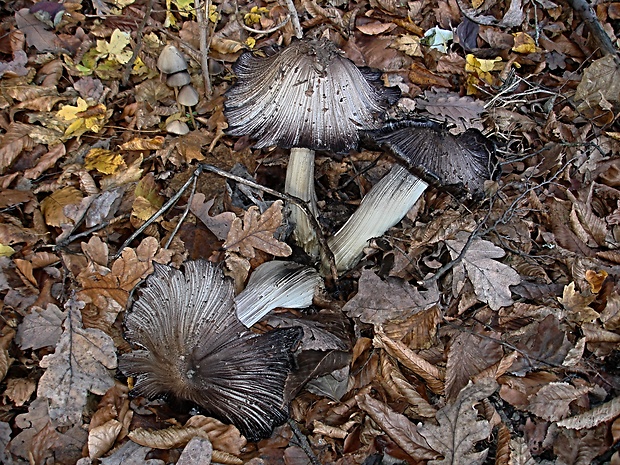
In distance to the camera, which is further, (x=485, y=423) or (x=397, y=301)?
(x=397, y=301)

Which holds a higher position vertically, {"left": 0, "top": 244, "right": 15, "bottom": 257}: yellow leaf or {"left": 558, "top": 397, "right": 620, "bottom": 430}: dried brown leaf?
{"left": 0, "top": 244, "right": 15, "bottom": 257}: yellow leaf

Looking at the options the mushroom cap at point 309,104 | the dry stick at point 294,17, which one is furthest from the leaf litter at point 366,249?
the dry stick at point 294,17

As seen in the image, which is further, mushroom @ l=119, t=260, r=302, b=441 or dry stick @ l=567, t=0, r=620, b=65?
dry stick @ l=567, t=0, r=620, b=65

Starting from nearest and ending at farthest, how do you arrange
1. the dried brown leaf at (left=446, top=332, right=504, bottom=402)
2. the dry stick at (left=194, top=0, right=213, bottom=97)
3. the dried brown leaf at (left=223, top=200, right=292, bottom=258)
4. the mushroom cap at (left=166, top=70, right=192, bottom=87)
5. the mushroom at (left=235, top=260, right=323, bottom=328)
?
1. the dried brown leaf at (left=446, top=332, right=504, bottom=402)
2. the mushroom at (left=235, top=260, right=323, bottom=328)
3. the dried brown leaf at (left=223, top=200, right=292, bottom=258)
4. the dry stick at (left=194, top=0, right=213, bottom=97)
5. the mushroom cap at (left=166, top=70, right=192, bottom=87)

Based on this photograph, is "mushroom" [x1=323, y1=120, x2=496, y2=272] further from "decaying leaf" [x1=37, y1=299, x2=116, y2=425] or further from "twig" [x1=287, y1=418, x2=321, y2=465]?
"decaying leaf" [x1=37, y1=299, x2=116, y2=425]

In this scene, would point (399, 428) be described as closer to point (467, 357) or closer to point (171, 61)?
point (467, 357)

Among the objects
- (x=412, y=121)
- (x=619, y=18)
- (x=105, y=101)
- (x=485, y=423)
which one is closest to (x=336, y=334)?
(x=485, y=423)

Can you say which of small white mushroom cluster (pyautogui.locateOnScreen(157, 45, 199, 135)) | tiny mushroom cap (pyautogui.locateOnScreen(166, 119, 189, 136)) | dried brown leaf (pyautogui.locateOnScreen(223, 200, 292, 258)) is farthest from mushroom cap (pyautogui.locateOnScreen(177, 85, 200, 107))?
dried brown leaf (pyautogui.locateOnScreen(223, 200, 292, 258))

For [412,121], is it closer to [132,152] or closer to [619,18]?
[132,152]
